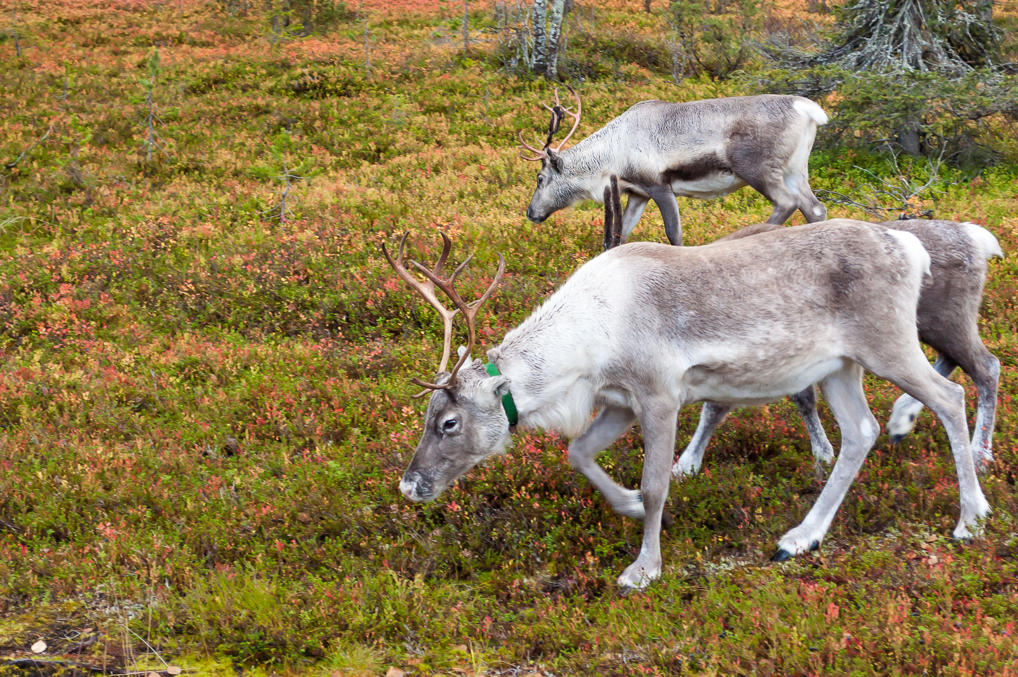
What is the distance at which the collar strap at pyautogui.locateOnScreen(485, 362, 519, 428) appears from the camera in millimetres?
5777

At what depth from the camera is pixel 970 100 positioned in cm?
1372

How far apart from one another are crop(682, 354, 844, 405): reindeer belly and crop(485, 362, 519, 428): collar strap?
3.73ft

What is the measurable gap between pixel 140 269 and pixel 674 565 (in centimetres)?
880

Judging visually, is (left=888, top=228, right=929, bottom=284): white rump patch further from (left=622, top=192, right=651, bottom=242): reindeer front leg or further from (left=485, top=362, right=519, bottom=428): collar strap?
(left=622, top=192, right=651, bottom=242): reindeer front leg

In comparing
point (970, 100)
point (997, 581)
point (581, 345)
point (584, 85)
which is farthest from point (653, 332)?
point (584, 85)

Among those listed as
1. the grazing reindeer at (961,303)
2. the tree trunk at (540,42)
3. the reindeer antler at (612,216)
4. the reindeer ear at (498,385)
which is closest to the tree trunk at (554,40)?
the tree trunk at (540,42)

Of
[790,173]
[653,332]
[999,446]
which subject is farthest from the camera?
[790,173]

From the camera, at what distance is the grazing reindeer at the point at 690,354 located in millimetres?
5754

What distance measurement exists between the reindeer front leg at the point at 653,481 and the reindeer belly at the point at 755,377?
0.94 feet

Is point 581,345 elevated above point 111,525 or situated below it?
above

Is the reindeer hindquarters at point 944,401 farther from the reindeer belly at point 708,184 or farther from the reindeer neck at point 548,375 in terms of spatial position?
the reindeer belly at point 708,184

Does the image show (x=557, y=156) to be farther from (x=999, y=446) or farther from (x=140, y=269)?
(x=999, y=446)

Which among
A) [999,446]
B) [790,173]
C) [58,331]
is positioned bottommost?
[58,331]

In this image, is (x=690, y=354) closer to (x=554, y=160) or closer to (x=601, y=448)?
(x=601, y=448)
